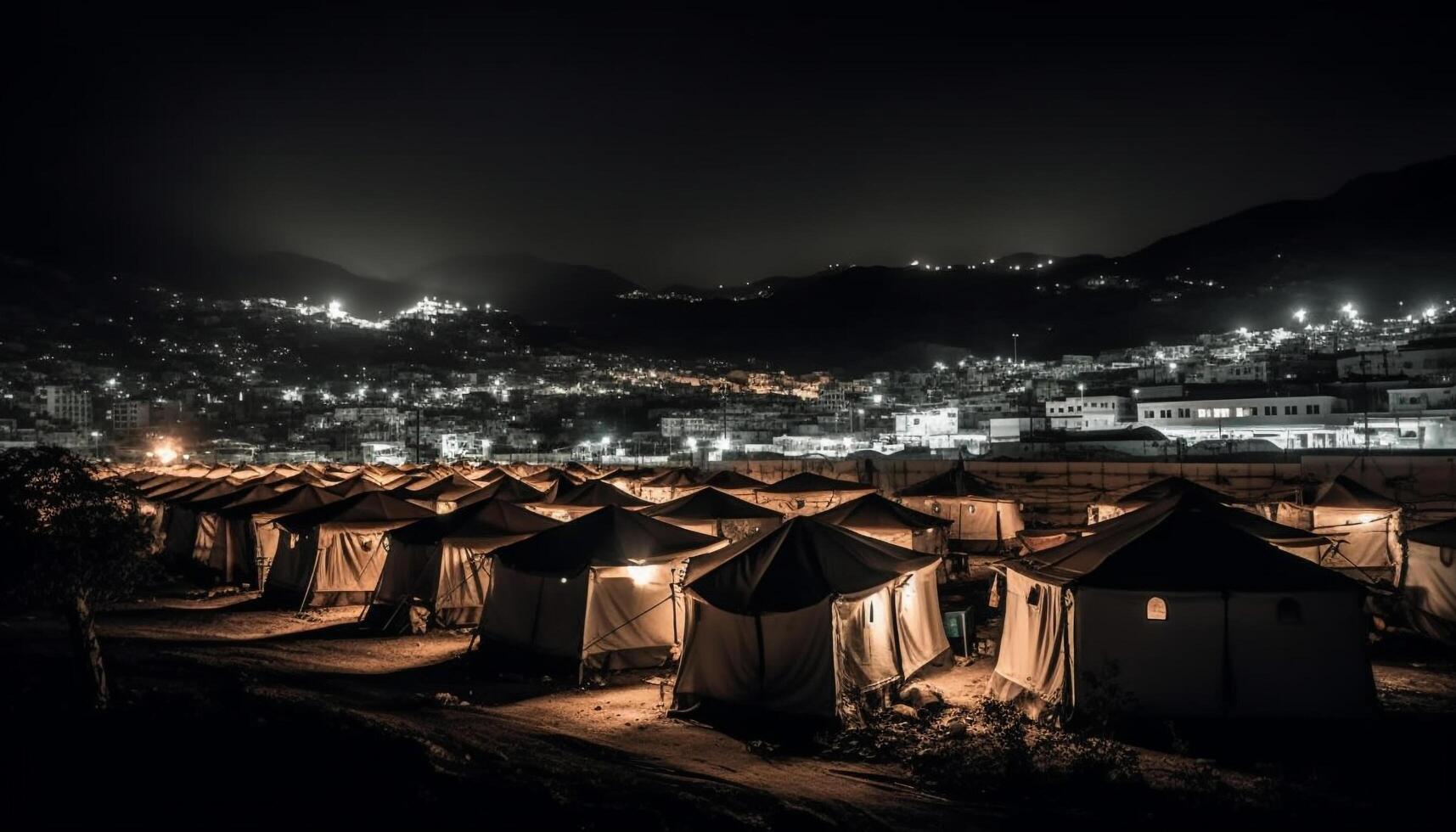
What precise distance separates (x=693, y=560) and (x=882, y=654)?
9.44 feet

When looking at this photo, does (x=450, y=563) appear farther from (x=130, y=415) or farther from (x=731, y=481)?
(x=130, y=415)

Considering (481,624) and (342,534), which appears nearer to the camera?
(481,624)

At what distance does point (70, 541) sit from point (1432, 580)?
56.5 ft

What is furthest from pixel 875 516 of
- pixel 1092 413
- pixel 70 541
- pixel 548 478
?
pixel 1092 413

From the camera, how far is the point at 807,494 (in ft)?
82.1

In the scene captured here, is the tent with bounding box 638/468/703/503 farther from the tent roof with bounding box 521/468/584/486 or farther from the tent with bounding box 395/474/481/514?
the tent with bounding box 395/474/481/514

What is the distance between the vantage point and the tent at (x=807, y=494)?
2505 centimetres

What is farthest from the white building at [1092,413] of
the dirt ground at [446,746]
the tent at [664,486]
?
the dirt ground at [446,746]

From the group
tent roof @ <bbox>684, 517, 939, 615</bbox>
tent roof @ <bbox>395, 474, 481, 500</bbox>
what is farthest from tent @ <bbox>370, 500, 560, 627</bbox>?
tent roof @ <bbox>395, 474, 481, 500</bbox>

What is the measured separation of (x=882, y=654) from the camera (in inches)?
432

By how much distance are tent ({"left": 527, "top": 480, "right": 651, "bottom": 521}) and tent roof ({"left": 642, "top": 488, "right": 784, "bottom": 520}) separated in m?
1.33

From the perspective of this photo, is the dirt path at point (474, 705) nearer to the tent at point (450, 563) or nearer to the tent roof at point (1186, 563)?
the tent at point (450, 563)

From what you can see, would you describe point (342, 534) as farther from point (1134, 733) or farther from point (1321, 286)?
point (1321, 286)

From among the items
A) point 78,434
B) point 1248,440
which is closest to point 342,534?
point 1248,440
